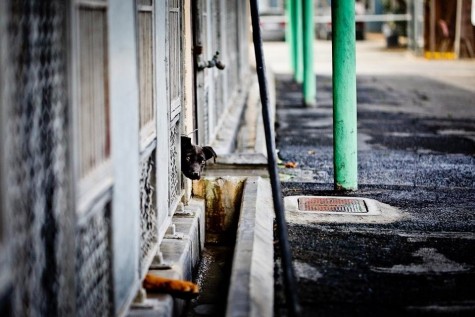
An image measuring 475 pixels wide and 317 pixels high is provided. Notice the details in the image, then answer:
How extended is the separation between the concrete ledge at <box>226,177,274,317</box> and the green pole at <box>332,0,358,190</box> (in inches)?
39.7

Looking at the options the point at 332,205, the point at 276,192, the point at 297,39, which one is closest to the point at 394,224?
the point at 332,205

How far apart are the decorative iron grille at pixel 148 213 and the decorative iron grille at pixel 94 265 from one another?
903 mm

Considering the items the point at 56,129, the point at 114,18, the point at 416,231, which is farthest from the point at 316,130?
the point at 56,129

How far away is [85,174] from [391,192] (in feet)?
16.9

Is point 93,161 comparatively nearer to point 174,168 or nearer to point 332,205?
point 174,168

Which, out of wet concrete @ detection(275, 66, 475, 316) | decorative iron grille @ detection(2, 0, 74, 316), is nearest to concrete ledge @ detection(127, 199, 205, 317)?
wet concrete @ detection(275, 66, 475, 316)

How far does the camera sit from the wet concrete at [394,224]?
5168 millimetres

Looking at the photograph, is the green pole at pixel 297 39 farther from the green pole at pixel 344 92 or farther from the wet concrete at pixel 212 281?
the wet concrete at pixel 212 281

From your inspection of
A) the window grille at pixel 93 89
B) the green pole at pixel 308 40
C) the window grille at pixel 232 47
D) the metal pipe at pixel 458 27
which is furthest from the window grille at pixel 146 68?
the metal pipe at pixel 458 27

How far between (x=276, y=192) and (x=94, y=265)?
4.08 ft

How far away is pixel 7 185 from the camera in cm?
274

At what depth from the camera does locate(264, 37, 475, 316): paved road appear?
17.1ft

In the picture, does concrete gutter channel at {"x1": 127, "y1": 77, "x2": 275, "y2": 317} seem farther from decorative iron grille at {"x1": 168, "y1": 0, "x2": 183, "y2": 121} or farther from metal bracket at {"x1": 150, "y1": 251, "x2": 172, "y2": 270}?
decorative iron grille at {"x1": 168, "y1": 0, "x2": 183, "y2": 121}

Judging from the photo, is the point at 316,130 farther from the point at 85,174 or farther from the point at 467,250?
the point at 85,174
